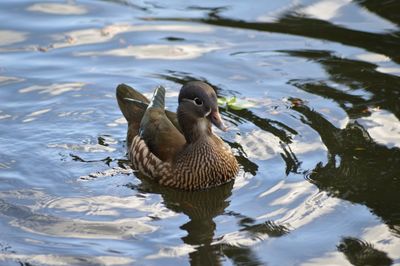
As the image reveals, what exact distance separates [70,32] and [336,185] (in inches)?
224

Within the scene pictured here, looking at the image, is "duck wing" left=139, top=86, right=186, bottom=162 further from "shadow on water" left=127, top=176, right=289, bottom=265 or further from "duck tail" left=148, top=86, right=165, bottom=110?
"shadow on water" left=127, top=176, right=289, bottom=265

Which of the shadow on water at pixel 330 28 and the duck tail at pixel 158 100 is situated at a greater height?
the shadow on water at pixel 330 28

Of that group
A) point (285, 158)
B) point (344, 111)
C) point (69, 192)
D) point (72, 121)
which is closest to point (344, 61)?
point (344, 111)

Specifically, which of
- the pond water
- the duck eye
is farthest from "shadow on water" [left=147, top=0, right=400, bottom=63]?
the duck eye

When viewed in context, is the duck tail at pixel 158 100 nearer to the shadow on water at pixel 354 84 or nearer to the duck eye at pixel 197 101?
the duck eye at pixel 197 101

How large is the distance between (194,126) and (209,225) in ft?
4.43

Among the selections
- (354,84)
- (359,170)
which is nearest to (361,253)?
(359,170)

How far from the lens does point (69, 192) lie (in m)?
9.05

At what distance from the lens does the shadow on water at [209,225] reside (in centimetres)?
783

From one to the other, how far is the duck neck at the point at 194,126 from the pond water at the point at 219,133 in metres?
0.59

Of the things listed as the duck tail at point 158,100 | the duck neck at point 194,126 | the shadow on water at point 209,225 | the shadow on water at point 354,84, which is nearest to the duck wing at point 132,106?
the duck tail at point 158,100

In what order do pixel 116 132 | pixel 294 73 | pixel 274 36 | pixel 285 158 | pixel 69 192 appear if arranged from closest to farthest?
pixel 69 192 < pixel 285 158 < pixel 116 132 < pixel 294 73 < pixel 274 36

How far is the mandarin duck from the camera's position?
367 inches

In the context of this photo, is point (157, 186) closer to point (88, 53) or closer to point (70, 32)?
point (88, 53)
